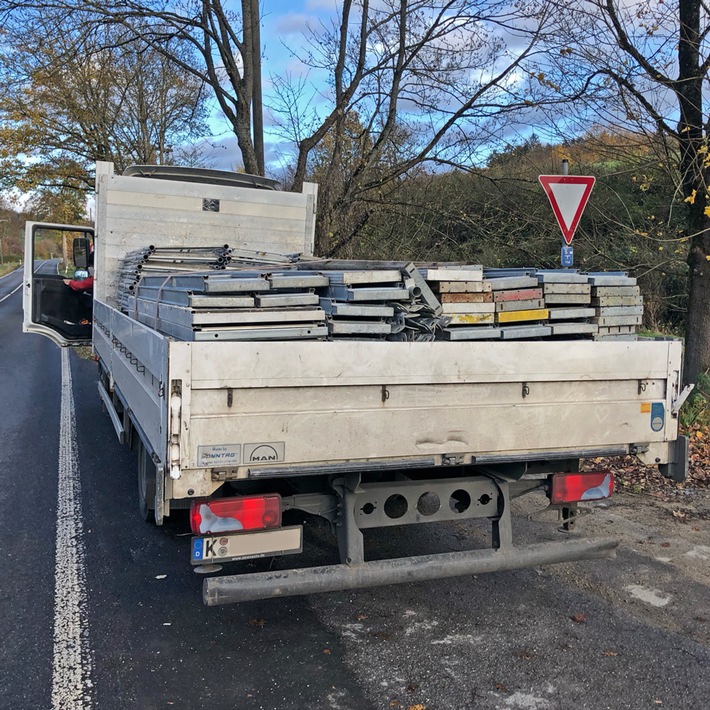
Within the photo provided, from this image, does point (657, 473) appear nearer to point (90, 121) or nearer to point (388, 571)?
point (388, 571)

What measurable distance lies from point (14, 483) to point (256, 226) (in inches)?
146

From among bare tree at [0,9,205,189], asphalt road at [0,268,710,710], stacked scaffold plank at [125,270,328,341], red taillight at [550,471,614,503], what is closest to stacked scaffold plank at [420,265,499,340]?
stacked scaffold plank at [125,270,328,341]

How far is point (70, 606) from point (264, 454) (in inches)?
69.8

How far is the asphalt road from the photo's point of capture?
3078mm

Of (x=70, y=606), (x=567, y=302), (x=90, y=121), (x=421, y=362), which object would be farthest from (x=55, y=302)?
(x=90, y=121)

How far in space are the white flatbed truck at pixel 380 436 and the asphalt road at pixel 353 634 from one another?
407mm

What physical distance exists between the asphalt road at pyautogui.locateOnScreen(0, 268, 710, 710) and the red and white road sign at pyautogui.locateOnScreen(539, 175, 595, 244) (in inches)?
99.4

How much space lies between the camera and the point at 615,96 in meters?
7.90

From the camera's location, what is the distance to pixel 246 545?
10.8 ft

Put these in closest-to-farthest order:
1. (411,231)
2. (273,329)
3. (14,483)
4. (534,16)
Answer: (273,329)
(14,483)
(534,16)
(411,231)

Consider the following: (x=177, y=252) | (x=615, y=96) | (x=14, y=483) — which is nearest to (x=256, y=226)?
(x=177, y=252)

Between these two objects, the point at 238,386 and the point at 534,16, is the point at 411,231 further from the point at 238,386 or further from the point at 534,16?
the point at 238,386

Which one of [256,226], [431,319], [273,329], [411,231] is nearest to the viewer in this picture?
[273,329]

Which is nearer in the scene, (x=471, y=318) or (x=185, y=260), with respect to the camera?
(x=471, y=318)
